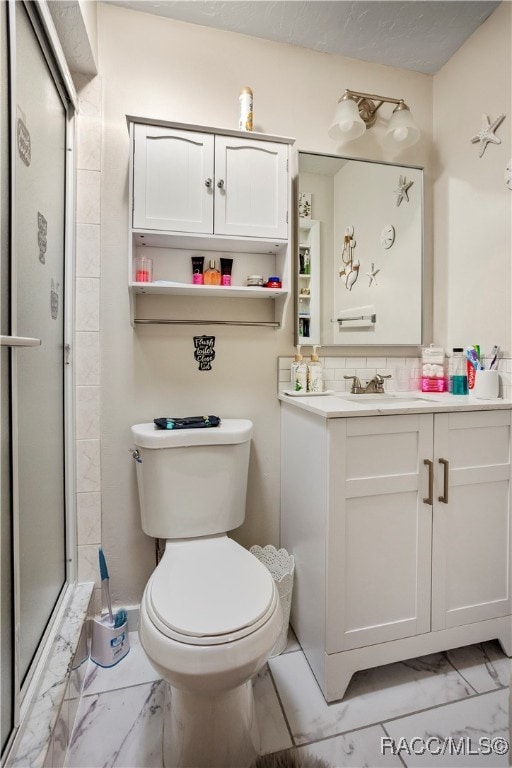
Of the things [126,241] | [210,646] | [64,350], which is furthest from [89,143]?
[210,646]

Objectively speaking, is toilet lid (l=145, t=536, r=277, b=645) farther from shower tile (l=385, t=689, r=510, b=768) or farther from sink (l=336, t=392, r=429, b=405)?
sink (l=336, t=392, r=429, b=405)

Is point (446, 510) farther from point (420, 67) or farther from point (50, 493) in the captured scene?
point (420, 67)

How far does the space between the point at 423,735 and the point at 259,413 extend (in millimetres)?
1136

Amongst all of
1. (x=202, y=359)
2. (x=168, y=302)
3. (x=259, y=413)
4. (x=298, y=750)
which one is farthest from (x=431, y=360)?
(x=298, y=750)

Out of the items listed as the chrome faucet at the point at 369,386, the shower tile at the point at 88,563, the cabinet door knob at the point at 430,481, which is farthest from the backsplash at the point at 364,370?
the shower tile at the point at 88,563

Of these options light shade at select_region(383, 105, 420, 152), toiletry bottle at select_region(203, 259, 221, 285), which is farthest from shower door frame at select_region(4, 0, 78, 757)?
light shade at select_region(383, 105, 420, 152)

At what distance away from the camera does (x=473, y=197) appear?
160cm

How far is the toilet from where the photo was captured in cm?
85

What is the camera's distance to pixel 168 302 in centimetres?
152

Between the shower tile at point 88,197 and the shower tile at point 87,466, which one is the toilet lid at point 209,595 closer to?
the shower tile at point 87,466

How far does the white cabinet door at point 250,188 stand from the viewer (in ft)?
4.53

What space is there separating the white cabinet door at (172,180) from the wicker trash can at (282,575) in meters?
1.27

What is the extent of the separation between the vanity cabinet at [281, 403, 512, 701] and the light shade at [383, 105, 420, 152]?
1.24 meters

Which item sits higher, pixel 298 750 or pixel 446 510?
pixel 446 510
